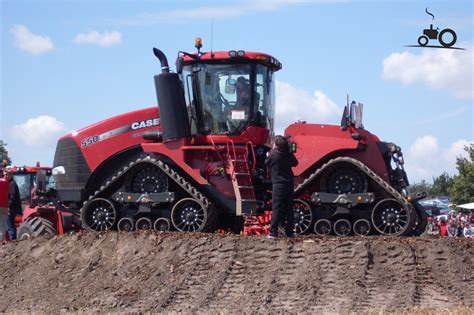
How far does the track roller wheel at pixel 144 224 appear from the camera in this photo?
16.9 metres

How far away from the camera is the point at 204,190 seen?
16.7 m

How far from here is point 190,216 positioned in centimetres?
1658

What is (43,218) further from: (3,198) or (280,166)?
(280,166)

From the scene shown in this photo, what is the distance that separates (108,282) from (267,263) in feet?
7.50

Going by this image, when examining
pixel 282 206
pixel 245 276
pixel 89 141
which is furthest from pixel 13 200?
pixel 245 276

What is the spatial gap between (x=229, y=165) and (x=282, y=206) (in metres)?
2.01

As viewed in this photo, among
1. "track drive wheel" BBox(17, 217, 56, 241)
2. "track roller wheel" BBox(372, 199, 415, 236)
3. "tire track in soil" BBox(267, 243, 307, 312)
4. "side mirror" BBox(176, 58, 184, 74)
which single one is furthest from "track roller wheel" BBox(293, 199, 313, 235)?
"track drive wheel" BBox(17, 217, 56, 241)

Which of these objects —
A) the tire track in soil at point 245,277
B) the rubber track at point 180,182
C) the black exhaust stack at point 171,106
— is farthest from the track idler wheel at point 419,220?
the black exhaust stack at point 171,106

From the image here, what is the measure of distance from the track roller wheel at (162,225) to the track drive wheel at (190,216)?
0.66ft

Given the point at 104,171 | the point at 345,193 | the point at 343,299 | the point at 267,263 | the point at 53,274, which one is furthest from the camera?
the point at 104,171

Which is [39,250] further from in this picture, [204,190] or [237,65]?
[237,65]

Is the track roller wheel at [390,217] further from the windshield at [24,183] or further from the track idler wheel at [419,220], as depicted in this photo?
the windshield at [24,183]

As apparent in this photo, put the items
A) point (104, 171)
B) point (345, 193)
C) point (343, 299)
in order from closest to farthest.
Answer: point (343, 299) → point (345, 193) → point (104, 171)

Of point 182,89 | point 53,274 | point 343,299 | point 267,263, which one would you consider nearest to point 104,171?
point 182,89
